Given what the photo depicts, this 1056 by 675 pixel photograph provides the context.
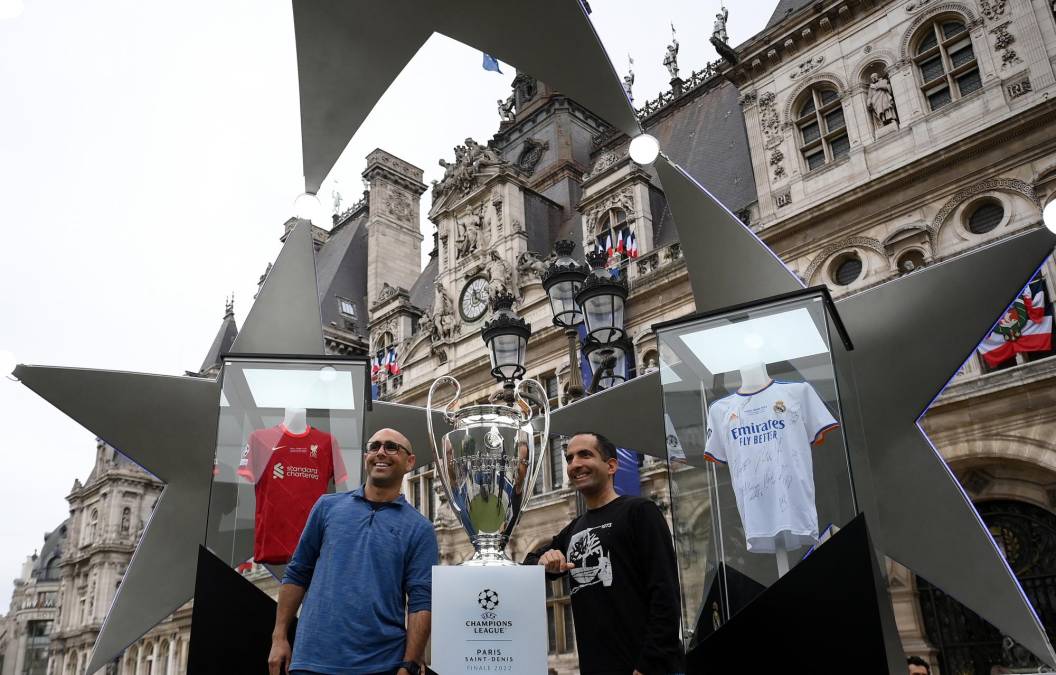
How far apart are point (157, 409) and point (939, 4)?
1545cm

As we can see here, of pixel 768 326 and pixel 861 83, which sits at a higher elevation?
pixel 861 83

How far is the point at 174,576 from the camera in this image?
656 cm

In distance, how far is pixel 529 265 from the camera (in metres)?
22.9

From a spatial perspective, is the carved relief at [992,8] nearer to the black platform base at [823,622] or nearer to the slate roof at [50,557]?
the black platform base at [823,622]

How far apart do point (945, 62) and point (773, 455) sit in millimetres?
13408

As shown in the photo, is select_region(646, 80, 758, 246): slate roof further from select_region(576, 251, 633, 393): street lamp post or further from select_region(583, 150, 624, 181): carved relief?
select_region(576, 251, 633, 393): street lamp post

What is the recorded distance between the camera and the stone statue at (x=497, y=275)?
75.9 ft

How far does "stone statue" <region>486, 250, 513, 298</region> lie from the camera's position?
911 inches

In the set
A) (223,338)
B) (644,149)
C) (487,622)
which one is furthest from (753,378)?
(223,338)

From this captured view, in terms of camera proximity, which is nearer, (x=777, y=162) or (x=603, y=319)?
(x=603, y=319)

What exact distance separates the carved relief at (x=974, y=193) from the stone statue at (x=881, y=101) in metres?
→ 2.28

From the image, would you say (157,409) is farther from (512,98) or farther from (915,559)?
(512,98)

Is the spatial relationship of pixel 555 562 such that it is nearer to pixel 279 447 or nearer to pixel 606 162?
pixel 279 447

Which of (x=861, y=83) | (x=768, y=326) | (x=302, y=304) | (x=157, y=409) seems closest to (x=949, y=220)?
(x=861, y=83)
